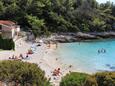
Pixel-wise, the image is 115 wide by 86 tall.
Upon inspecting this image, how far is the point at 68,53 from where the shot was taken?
69.8 metres

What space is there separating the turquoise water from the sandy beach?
1.52 metres

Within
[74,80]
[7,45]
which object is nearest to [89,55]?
[7,45]

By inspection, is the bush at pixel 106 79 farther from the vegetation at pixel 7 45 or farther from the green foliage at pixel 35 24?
the green foliage at pixel 35 24

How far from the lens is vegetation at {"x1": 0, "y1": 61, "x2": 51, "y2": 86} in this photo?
88.3 ft

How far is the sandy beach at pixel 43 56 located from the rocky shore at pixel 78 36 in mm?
8572

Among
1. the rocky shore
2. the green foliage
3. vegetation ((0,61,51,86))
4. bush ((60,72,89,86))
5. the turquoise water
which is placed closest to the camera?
vegetation ((0,61,51,86))

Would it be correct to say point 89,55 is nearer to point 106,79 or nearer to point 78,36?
point 78,36

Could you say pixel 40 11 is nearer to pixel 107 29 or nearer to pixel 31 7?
pixel 31 7

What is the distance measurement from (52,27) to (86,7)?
1381cm

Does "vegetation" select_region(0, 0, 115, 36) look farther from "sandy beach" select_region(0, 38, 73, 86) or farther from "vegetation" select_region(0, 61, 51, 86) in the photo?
"vegetation" select_region(0, 61, 51, 86)

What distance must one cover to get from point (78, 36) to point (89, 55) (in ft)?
75.2

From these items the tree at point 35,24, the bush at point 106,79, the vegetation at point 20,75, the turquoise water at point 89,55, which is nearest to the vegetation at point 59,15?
the tree at point 35,24

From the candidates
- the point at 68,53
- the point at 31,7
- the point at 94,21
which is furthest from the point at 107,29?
the point at 68,53

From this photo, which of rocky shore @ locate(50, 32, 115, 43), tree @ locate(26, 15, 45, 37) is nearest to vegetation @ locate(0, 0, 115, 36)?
tree @ locate(26, 15, 45, 37)
